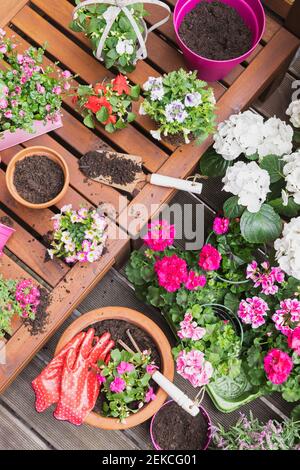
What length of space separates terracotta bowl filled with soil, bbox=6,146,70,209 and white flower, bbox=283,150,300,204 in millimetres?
652

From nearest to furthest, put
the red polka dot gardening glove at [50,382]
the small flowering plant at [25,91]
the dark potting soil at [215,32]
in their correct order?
the small flowering plant at [25,91] → the red polka dot gardening glove at [50,382] → the dark potting soil at [215,32]

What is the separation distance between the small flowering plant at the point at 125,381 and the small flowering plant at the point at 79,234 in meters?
0.31

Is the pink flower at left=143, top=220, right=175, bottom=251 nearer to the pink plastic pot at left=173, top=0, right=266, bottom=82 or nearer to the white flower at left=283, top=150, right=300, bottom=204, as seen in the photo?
the white flower at left=283, top=150, right=300, bottom=204

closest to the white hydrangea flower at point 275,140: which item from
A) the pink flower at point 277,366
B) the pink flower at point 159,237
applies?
the pink flower at point 159,237

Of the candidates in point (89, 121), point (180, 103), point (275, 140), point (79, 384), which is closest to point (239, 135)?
point (275, 140)

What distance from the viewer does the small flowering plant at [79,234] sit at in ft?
4.95

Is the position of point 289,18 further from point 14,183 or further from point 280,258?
point 14,183

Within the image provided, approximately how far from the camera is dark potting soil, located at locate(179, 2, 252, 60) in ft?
5.38

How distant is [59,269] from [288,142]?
2.61ft

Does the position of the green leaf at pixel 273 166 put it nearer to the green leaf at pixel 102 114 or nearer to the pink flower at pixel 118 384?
the green leaf at pixel 102 114

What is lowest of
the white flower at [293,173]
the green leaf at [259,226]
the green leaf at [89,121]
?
the green leaf at [89,121]

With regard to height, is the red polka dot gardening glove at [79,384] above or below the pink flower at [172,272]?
below

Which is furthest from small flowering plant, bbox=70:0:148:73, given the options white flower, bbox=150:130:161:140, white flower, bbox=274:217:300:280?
white flower, bbox=274:217:300:280

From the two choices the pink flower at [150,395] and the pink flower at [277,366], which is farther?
the pink flower at [150,395]
